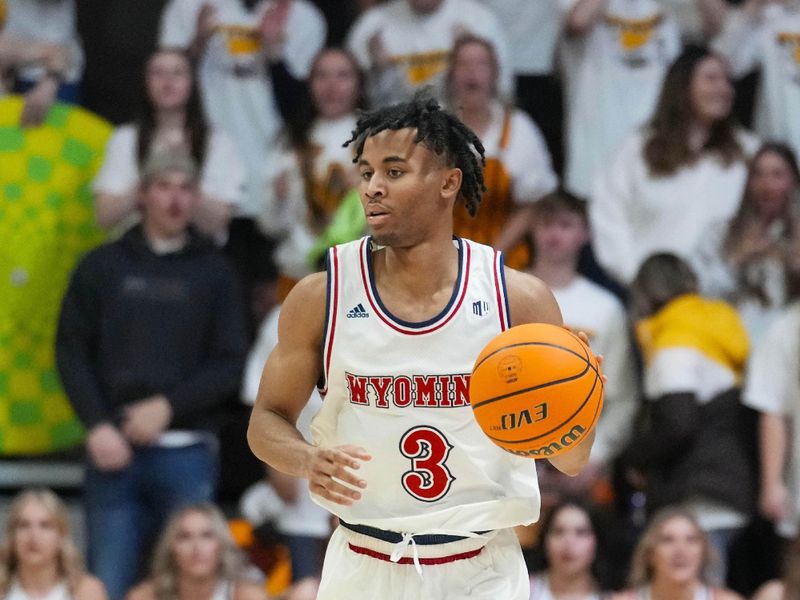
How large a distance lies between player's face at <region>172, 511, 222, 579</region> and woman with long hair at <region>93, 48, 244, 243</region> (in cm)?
166

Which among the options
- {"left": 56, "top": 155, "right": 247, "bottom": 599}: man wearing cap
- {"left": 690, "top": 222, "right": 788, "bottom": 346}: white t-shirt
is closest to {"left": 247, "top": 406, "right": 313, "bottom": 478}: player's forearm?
{"left": 56, "top": 155, "right": 247, "bottom": 599}: man wearing cap

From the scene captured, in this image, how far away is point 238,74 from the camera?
7.86 metres

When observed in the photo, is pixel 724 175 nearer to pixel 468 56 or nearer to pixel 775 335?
pixel 775 335

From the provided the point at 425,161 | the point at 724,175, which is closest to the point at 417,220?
the point at 425,161

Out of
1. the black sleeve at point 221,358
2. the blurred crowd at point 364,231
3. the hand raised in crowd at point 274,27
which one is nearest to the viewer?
the blurred crowd at point 364,231

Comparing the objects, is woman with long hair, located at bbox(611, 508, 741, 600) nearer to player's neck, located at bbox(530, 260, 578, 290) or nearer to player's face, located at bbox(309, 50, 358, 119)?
player's neck, located at bbox(530, 260, 578, 290)

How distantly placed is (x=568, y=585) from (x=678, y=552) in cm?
51

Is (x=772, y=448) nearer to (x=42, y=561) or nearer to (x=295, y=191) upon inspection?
(x=295, y=191)

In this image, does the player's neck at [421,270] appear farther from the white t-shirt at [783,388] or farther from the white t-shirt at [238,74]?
the white t-shirt at [238,74]

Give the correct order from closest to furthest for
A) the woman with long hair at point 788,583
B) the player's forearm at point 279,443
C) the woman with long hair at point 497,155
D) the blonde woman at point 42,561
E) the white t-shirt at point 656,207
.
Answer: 1. the player's forearm at point 279,443
2. the woman with long hair at point 788,583
3. the blonde woman at point 42,561
4. the woman with long hair at point 497,155
5. the white t-shirt at point 656,207

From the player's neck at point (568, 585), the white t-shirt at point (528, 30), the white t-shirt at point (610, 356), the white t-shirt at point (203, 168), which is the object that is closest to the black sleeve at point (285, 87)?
Result: the white t-shirt at point (203, 168)

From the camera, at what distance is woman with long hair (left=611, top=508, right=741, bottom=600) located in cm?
640

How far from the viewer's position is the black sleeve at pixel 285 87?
25.9 feet

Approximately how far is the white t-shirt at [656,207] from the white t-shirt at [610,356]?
0.30 m
